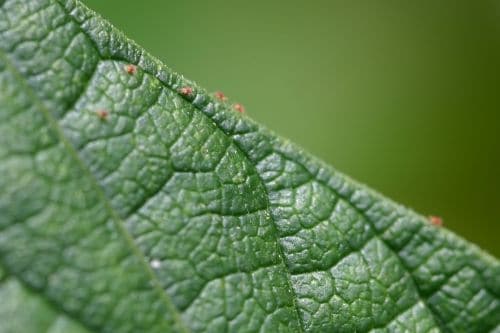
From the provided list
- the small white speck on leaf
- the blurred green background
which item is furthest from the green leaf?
the blurred green background

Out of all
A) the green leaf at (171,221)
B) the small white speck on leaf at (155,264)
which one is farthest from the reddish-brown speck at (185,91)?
the small white speck on leaf at (155,264)

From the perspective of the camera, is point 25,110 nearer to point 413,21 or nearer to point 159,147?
point 159,147

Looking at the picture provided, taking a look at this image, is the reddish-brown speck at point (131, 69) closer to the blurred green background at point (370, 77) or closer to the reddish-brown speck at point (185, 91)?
the reddish-brown speck at point (185, 91)

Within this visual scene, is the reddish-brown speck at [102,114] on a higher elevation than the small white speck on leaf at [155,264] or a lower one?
higher

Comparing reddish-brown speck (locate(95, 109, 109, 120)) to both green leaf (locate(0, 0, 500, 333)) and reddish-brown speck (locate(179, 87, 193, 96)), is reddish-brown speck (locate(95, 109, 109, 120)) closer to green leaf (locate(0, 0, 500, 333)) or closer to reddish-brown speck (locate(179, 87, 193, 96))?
green leaf (locate(0, 0, 500, 333))

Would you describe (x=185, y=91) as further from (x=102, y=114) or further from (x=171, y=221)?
(x=171, y=221)
